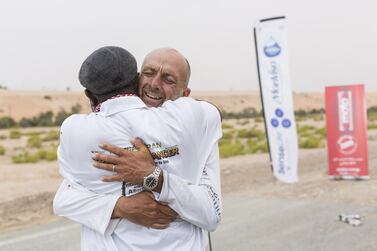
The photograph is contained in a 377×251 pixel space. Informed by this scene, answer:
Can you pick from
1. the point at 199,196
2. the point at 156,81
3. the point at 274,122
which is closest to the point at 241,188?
the point at 274,122

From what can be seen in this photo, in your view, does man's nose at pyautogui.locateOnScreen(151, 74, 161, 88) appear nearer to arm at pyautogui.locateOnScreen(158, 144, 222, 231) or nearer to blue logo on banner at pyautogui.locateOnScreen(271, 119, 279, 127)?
arm at pyautogui.locateOnScreen(158, 144, 222, 231)

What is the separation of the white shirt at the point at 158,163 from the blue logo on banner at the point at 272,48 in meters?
8.04

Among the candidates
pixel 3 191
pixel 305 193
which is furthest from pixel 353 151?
pixel 3 191

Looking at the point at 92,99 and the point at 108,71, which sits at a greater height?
the point at 108,71

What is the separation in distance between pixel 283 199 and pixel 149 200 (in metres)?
7.56

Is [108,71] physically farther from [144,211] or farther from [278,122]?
[278,122]

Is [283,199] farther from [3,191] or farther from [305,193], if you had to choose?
[3,191]

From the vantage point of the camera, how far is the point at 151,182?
185 centimetres

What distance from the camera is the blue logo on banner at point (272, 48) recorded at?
385 inches

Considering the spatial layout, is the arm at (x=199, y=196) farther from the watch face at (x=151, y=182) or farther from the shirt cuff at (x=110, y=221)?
the shirt cuff at (x=110, y=221)

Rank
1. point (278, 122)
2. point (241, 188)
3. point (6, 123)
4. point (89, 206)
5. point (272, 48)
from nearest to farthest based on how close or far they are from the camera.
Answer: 1. point (89, 206)
2. point (272, 48)
3. point (278, 122)
4. point (241, 188)
5. point (6, 123)

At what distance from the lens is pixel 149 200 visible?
1923 millimetres

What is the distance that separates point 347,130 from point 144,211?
10.0 metres

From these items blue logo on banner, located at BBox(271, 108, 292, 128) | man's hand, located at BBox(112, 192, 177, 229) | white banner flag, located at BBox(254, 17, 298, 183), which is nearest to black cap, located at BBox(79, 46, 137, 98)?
man's hand, located at BBox(112, 192, 177, 229)
